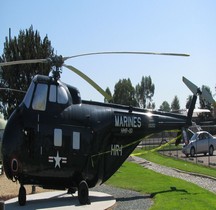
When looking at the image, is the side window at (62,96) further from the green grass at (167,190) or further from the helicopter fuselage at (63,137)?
the green grass at (167,190)

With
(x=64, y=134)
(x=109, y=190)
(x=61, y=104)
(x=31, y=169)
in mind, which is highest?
(x=61, y=104)

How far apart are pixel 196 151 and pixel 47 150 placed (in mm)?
20977

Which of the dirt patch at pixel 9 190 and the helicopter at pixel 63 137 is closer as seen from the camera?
the helicopter at pixel 63 137

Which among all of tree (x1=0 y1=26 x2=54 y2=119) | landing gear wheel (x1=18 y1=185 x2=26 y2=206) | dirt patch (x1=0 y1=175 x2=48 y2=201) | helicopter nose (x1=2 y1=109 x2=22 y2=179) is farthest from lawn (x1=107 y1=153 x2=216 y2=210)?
tree (x1=0 y1=26 x2=54 y2=119)

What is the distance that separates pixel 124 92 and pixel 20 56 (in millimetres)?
65788

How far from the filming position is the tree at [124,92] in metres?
87.8

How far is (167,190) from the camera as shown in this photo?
1389cm

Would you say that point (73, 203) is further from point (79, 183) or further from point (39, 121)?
point (39, 121)

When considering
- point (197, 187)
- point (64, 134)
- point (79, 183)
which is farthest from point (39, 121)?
point (197, 187)

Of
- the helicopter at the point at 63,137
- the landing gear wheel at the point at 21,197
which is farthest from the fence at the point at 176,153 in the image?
the landing gear wheel at the point at 21,197

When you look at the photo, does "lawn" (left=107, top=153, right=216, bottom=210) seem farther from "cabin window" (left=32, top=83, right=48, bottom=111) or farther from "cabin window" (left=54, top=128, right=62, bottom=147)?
"cabin window" (left=32, top=83, right=48, bottom=111)

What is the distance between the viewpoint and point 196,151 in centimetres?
2998

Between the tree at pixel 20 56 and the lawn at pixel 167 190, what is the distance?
8.07 metres

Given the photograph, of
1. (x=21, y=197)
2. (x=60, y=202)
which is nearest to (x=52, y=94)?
(x=21, y=197)
